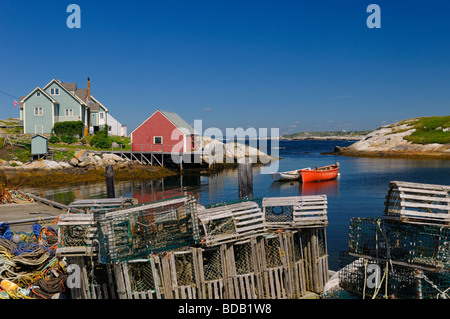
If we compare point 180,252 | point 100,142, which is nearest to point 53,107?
point 100,142

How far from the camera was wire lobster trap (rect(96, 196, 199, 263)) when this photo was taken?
262 inches

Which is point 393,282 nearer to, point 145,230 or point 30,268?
point 145,230

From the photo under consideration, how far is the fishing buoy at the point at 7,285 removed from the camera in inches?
324

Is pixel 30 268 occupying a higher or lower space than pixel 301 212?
lower

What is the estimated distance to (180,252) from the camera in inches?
273

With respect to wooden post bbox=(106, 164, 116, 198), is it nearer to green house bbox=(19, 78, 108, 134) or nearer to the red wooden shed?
the red wooden shed

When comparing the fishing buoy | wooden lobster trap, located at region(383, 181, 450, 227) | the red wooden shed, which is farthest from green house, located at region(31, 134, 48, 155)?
wooden lobster trap, located at region(383, 181, 450, 227)

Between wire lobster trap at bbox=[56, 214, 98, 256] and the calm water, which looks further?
the calm water

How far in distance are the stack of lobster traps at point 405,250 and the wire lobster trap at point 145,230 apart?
324cm

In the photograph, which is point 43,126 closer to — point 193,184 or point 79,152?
point 79,152

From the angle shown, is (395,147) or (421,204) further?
(395,147)

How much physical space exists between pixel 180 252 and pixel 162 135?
116ft

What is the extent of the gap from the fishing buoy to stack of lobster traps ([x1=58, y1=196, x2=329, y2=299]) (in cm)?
191
